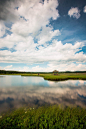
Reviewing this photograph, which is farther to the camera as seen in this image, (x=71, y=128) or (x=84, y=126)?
(x=84, y=126)

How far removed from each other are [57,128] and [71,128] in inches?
43.6

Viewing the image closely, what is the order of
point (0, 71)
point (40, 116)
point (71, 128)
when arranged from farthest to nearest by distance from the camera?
point (0, 71), point (40, 116), point (71, 128)

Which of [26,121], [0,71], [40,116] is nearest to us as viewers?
[26,121]

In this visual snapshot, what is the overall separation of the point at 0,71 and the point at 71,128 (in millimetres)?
173818

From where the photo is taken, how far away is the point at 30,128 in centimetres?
534

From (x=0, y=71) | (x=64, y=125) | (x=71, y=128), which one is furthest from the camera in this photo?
(x=0, y=71)

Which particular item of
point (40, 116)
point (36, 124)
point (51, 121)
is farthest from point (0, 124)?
point (51, 121)

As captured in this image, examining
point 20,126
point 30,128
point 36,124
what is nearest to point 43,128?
point 36,124

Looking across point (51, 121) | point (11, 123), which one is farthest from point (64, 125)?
point (11, 123)

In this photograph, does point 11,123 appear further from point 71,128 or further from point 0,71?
point 0,71

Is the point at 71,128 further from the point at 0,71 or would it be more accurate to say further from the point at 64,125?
the point at 0,71

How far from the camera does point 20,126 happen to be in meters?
5.55

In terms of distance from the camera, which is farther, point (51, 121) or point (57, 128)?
point (51, 121)

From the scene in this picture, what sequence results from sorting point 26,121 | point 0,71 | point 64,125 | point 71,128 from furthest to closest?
point 0,71
point 26,121
point 64,125
point 71,128
